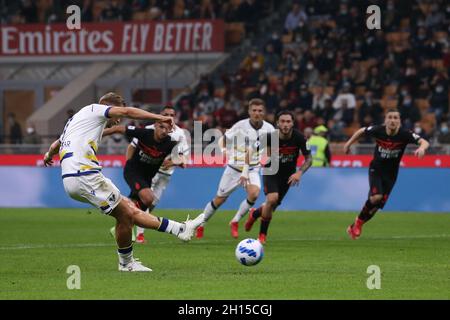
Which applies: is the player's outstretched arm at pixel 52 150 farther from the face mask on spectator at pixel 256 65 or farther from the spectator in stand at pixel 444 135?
the face mask on spectator at pixel 256 65

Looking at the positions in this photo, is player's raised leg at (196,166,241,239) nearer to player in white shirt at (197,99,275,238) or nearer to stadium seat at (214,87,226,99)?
player in white shirt at (197,99,275,238)

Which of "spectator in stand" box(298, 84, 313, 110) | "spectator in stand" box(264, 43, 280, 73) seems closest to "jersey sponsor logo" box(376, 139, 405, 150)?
"spectator in stand" box(298, 84, 313, 110)

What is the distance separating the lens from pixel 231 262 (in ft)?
47.1

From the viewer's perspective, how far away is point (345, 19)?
34625mm

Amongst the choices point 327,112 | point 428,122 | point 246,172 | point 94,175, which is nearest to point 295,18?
point 327,112

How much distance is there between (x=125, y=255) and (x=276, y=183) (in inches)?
225

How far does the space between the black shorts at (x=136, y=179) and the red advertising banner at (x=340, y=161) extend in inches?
384

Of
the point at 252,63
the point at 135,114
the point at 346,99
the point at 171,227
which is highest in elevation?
the point at 135,114

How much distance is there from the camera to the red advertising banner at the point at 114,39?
40000 millimetres

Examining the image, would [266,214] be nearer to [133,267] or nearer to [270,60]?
[133,267]

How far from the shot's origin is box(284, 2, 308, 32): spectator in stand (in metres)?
36.7

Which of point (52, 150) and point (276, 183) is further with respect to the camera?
point (276, 183)

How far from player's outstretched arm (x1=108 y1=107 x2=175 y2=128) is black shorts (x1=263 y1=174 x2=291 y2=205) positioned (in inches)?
244
